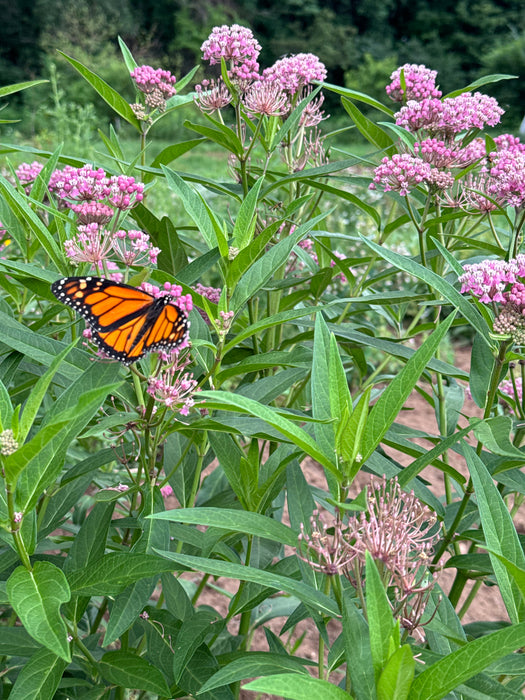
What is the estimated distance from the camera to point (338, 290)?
21.0 ft

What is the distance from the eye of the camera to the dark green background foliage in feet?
92.9

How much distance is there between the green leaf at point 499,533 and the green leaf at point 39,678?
671 millimetres

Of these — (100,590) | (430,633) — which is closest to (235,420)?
(100,590)

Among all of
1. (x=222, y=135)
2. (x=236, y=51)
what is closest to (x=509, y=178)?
(x=222, y=135)

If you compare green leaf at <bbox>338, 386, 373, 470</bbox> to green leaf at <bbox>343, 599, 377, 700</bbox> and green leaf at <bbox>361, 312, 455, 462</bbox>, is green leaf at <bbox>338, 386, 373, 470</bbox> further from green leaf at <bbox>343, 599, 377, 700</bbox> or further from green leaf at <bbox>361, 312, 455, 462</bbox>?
green leaf at <bbox>343, 599, 377, 700</bbox>

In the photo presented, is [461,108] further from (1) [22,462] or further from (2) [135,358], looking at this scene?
(1) [22,462]

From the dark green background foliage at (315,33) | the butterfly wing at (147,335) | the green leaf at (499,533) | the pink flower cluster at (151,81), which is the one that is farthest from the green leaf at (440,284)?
the dark green background foliage at (315,33)

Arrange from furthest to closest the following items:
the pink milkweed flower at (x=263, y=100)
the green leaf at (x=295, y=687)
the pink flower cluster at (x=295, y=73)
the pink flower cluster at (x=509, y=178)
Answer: the pink flower cluster at (x=295, y=73) < the pink milkweed flower at (x=263, y=100) < the pink flower cluster at (x=509, y=178) < the green leaf at (x=295, y=687)

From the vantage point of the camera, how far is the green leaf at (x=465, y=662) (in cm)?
73

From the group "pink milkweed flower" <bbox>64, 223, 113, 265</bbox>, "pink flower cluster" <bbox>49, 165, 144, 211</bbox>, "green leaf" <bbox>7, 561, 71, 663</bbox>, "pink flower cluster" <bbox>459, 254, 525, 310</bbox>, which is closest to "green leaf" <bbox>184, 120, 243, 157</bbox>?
"pink flower cluster" <bbox>49, 165, 144, 211</bbox>

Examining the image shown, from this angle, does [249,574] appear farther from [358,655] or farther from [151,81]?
[151,81]

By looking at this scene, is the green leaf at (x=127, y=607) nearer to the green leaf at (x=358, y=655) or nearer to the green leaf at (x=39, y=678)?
the green leaf at (x=39, y=678)

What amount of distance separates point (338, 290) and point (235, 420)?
17.7 ft

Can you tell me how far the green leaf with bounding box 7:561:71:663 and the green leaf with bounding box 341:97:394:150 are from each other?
4.02 feet
